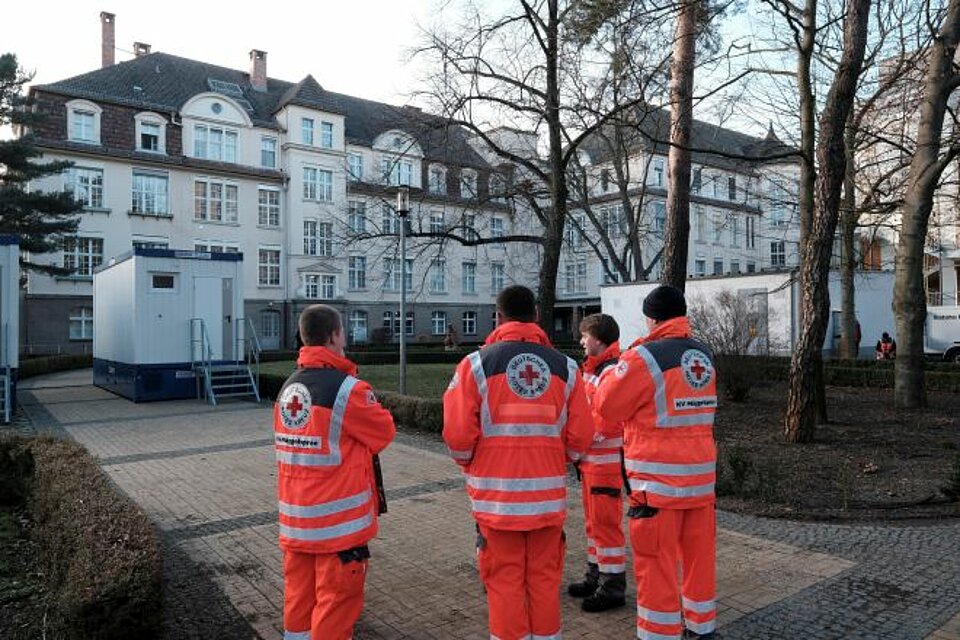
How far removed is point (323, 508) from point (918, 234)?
13692 mm

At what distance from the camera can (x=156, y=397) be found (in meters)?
16.9

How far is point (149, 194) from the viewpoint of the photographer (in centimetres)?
3672

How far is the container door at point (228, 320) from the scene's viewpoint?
699 inches

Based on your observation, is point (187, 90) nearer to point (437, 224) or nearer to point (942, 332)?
point (437, 224)

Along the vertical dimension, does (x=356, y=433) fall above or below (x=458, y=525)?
above

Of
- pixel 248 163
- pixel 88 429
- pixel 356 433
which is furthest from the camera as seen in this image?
pixel 248 163

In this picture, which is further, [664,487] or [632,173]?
[632,173]

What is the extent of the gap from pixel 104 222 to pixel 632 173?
3060 cm

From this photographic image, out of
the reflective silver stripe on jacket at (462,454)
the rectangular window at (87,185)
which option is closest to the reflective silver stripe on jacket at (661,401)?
the reflective silver stripe on jacket at (462,454)

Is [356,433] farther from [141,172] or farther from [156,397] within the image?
[141,172]

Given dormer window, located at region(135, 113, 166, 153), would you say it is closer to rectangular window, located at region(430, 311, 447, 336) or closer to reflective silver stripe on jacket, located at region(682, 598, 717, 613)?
rectangular window, located at region(430, 311, 447, 336)

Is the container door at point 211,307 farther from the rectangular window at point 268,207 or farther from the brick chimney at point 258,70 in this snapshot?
the brick chimney at point 258,70

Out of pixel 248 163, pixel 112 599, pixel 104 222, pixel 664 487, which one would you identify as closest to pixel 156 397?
pixel 112 599

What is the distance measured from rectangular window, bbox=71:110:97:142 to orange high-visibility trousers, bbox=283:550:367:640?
125 ft
